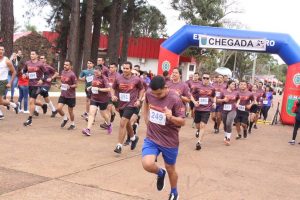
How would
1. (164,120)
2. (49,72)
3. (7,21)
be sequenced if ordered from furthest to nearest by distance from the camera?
(7,21)
(49,72)
(164,120)

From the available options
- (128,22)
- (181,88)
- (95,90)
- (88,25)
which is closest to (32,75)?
(95,90)

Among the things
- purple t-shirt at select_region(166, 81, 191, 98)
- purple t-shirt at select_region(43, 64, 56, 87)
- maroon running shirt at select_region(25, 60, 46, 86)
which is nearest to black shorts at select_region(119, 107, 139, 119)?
purple t-shirt at select_region(166, 81, 191, 98)

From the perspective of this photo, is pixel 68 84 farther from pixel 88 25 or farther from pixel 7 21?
pixel 88 25

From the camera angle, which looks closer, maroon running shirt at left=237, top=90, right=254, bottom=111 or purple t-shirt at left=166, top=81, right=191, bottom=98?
purple t-shirt at left=166, top=81, right=191, bottom=98

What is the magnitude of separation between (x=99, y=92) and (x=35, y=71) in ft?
6.78

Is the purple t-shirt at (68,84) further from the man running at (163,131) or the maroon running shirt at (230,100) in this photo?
the man running at (163,131)

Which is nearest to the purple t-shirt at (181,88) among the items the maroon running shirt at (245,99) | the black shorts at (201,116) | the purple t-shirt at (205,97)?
Answer: the purple t-shirt at (205,97)

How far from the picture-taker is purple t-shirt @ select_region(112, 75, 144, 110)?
28.9ft

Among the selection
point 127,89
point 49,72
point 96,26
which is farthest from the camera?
point 96,26

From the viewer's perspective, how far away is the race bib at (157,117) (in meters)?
5.36

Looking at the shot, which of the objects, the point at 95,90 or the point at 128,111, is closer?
the point at 128,111

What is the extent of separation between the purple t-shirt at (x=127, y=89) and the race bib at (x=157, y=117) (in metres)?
3.32

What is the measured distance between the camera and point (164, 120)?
537 cm

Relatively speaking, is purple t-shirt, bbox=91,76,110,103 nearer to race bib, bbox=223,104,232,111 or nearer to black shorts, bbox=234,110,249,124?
race bib, bbox=223,104,232,111
